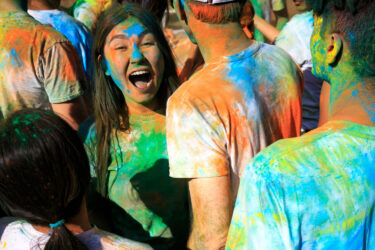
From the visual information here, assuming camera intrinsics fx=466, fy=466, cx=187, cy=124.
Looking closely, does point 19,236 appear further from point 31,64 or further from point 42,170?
point 31,64

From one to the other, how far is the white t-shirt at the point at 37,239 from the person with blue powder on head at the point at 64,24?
2108 millimetres

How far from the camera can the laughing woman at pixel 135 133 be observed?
247cm

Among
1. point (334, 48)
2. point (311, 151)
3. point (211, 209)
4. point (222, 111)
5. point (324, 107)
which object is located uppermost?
point (334, 48)

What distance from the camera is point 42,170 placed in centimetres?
157

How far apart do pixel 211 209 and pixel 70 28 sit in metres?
2.56

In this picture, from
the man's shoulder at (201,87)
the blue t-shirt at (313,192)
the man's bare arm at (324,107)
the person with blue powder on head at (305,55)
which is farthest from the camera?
the person with blue powder on head at (305,55)

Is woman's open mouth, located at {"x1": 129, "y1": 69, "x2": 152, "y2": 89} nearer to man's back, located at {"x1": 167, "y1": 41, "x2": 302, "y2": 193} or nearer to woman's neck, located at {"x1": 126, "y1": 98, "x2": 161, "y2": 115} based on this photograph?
woman's neck, located at {"x1": 126, "y1": 98, "x2": 161, "y2": 115}

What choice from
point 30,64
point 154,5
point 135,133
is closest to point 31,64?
point 30,64

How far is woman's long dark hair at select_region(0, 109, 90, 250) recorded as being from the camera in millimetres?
1571

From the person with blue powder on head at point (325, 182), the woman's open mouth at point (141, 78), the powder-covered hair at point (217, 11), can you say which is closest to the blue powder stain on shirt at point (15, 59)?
the woman's open mouth at point (141, 78)

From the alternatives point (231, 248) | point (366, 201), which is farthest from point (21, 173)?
point (366, 201)

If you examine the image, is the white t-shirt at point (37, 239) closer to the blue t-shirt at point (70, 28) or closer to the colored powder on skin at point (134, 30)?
the colored powder on skin at point (134, 30)

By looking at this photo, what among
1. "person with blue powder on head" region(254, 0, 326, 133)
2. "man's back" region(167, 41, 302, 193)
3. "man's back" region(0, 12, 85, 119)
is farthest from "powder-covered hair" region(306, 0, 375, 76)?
"person with blue powder on head" region(254, 0, 326, 133)

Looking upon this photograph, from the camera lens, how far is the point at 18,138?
160 cm
